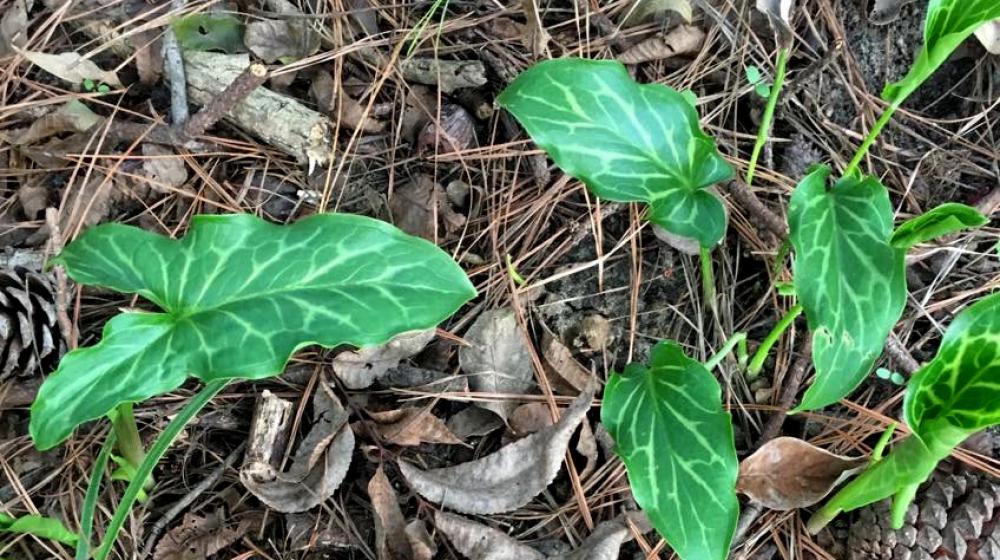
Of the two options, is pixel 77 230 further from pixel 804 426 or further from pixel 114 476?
pixel 804 426

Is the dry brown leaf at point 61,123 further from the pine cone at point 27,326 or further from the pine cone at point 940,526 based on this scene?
the pine cone at point 940,526

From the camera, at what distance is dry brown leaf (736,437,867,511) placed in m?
1.05

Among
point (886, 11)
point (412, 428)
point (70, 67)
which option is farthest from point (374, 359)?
point (886, 11)

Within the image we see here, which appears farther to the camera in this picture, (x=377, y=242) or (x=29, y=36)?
(x=29, y=36)

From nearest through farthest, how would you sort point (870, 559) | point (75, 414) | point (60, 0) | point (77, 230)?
point (75, 414) → point (870, 559) → point (77, 230) → point (60, 0)

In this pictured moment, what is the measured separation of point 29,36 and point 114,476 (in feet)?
2.34

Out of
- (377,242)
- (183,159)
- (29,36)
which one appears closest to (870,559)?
(377,242)

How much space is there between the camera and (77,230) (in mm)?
1180

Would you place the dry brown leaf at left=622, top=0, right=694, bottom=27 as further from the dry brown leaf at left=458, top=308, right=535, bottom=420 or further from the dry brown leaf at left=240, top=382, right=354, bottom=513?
the dry brown leaf at left=240, top=382, right=354, bottom=513

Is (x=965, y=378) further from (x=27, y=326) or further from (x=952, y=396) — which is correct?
(x=27, y=326)

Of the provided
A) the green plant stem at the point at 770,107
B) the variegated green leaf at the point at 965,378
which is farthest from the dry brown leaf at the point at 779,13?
the variegated green leaf at the point at 965,378

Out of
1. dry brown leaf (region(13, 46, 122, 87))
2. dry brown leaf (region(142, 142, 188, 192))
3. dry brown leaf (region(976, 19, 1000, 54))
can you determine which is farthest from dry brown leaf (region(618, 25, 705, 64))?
dry brown leaf (region(13, 46, 122, 87))

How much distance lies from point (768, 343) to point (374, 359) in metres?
0.53

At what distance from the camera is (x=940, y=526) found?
3.24 ft
